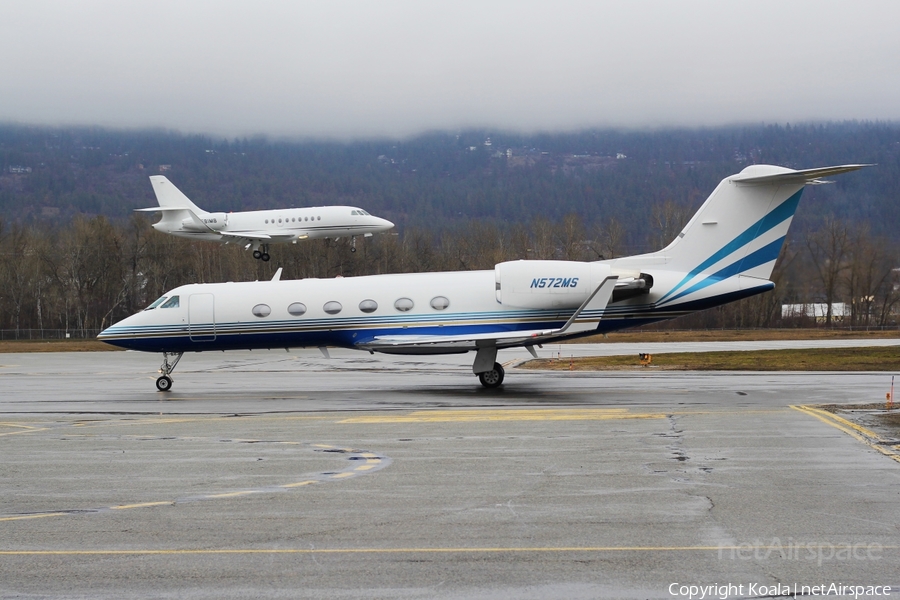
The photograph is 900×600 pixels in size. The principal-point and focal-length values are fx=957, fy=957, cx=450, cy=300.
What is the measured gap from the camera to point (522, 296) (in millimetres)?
23906

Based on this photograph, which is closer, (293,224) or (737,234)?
(737,234)

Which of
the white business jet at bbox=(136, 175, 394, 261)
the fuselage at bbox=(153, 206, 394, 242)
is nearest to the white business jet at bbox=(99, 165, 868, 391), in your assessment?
the white business jet at bbox=(136, 175, 394, 261)

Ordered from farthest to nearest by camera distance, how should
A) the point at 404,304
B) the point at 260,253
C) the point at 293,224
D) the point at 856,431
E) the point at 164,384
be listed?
the point at 260,253 < the point at 293,224 < the point at 164,384 < the point at 404,304 < the point at 856,431

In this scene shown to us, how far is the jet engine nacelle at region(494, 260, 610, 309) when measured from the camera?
23.8 meters

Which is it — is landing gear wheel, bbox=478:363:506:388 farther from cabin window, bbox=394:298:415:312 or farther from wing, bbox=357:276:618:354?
cabin window, bbox=394:298:415:312

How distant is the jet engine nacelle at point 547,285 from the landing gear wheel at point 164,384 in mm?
9382

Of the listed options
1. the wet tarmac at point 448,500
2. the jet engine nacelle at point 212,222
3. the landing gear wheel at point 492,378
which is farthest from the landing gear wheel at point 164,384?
the jet engine nacelle at point 212,222

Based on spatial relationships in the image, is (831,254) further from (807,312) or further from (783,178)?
(783,178)

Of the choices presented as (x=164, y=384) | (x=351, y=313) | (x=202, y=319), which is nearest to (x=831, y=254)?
(x=351, y=313)

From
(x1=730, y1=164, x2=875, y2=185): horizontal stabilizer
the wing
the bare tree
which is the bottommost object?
the bare tree

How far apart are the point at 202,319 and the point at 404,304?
18.1 feet

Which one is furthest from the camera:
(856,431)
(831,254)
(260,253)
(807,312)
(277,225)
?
(831,254)

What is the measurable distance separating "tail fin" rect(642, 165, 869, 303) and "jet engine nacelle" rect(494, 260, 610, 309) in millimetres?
2053

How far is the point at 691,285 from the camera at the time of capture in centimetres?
2405
